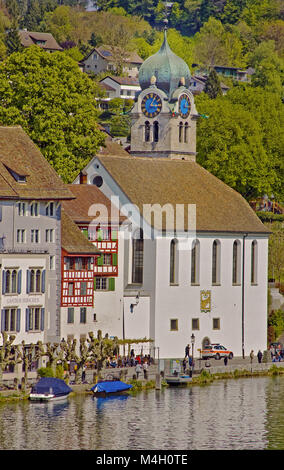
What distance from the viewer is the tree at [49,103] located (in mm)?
120188

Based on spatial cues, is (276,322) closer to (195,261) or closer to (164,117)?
(195,261)

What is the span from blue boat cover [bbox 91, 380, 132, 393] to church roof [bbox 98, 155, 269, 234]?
20.7 m

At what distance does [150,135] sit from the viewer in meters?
149

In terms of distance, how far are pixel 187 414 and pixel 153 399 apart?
561 centimetres

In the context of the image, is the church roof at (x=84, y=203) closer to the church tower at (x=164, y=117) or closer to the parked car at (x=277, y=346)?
the parked car at (x=277, y=346)

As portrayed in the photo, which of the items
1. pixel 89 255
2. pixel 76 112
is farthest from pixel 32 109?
pixel 89 255

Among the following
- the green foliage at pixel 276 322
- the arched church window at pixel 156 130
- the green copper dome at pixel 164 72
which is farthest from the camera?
the green copper dome at pixel 164 72

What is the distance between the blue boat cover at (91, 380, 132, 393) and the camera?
99250mm

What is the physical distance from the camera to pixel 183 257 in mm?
121125

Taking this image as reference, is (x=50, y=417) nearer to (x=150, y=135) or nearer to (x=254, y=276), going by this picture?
(x=254, y=276)

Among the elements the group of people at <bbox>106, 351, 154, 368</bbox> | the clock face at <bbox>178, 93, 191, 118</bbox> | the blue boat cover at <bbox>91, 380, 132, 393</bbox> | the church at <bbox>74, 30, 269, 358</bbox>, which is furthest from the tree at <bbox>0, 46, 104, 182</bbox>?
the clock face at <bbox>178, 93, 191, 118</bbox>

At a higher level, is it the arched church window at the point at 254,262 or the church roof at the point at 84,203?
the church roof at the point at 84,203

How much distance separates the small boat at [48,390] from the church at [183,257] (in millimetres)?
18103

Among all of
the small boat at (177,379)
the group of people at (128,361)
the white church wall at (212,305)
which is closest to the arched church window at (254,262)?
the white church wall at (212,305)
